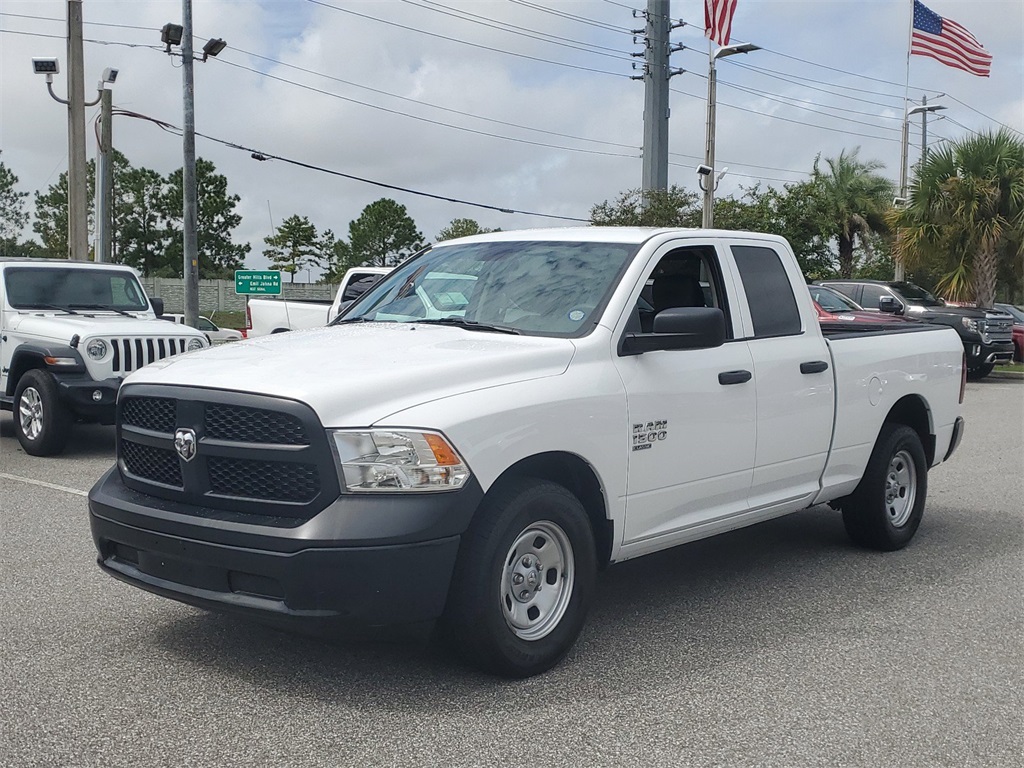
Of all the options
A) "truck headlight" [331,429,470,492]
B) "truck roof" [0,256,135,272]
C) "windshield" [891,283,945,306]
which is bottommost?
"truck headlight" [331,429,470,492]

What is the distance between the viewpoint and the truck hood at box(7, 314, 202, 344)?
430 inches

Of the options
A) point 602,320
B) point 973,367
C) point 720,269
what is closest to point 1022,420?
point 973,367

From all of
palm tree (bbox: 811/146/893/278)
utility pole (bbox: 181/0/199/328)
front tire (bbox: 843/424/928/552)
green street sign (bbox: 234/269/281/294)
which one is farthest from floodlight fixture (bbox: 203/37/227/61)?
palm tree (bbox: 811/146/893/278)

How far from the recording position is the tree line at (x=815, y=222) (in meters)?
25.6

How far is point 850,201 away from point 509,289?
1726 inches

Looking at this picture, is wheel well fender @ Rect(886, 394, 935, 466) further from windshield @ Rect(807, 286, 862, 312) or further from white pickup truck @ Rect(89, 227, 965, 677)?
windshield @ Rect(807, 286, 862, 312)

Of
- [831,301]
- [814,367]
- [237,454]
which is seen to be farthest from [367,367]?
[831,301]

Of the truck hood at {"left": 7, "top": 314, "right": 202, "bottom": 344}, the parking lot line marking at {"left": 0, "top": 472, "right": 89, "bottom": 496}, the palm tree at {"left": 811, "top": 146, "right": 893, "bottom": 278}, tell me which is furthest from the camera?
the palm tree at {"left": 811, "top": 146, "right": 893, "bottom": 278}

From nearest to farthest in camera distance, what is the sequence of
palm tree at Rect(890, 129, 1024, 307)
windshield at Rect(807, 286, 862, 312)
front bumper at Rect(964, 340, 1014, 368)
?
1. windshield at Rect(807, 286, 862, 312)
2. front bumper at Rect(964, 340, 1014, 368)
3. palm tree at Rect(890, 129, 1024, 307)

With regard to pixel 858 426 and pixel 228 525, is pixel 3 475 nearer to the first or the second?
pixel 228 525

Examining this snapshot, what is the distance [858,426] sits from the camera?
6.71 metres

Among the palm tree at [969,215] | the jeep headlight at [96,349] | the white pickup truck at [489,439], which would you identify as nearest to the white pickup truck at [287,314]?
the jeep headlight at [96,349]

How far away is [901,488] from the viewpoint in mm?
7297

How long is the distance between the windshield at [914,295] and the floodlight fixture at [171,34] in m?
15.3
